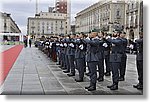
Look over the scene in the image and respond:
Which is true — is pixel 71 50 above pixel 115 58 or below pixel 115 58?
above

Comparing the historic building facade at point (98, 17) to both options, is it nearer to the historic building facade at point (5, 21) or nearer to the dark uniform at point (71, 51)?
the dark uniform at point (71, 51)

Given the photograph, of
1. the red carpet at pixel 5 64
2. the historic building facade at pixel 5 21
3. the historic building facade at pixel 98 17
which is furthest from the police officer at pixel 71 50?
the historic building facade at pixel 5 21

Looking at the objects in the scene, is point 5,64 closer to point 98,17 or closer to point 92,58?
point 98,17

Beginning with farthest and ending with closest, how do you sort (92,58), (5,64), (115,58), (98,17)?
(98,17) < (5,64) < (115,58) < (92,58)

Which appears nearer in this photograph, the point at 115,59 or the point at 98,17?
the point at 115,59

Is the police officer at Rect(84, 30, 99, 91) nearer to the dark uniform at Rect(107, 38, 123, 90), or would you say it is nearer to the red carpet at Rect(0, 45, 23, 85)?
the dark uniform at Rect(107, 38, 123, 90)

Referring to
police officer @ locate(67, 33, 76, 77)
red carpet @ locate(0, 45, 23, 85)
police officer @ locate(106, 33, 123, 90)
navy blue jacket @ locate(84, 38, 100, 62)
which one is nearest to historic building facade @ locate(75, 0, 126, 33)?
police officer @ locate(67, 33, 76, 77)

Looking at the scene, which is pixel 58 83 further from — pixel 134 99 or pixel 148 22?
pixel 148 22

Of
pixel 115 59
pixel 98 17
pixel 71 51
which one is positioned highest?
pixel 98 17

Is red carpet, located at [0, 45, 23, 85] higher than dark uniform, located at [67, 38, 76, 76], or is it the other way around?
dark uniform, located at [67, 38, 76, 76]

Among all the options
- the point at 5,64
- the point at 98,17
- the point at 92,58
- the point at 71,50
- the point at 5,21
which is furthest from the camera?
the point at 5,21

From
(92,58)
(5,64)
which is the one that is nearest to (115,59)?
(92,58)

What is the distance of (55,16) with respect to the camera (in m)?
18.6

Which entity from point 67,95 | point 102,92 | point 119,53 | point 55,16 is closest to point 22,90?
point 67,95
